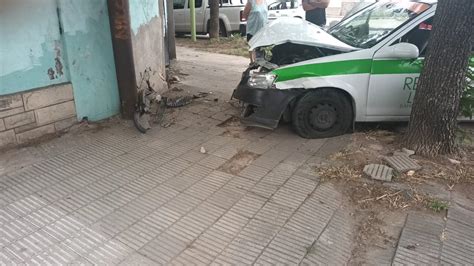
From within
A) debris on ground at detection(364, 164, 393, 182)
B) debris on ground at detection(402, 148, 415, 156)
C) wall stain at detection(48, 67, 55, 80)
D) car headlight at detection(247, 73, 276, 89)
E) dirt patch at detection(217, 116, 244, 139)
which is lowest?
dirt patch at detection(217, 116, 244, 139)

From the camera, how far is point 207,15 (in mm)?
13102

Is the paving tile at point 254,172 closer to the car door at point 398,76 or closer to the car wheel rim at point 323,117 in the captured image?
the car wheel rim at point 323,117

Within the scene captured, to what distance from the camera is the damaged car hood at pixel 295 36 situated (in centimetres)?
Result: 448

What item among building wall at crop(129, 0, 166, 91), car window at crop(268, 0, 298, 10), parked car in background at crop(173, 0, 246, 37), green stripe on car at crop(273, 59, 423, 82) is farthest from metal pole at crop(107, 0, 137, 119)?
car window at crop(268, 0, 298, 10)

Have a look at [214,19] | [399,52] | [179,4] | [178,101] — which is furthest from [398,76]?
[179,4]

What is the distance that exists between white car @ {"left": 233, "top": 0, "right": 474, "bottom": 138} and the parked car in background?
842 centimetres

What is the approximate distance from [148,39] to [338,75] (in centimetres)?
300

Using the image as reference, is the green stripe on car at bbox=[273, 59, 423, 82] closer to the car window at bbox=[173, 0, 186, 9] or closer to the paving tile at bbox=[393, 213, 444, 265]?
the paving tile at bbox=[393, 213, 444, 265]

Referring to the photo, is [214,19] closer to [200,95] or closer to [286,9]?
[286,9]

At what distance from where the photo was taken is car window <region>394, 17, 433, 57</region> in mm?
4312

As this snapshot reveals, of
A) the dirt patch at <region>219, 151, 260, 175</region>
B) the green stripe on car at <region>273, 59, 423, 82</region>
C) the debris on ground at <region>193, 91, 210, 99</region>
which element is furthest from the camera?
the debris on ground at <region>193, 91, 210, 99</region>

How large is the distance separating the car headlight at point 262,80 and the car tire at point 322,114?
410 millimetres

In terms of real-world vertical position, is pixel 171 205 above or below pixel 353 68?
below

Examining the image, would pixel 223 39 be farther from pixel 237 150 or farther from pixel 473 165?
pixel 473 165
